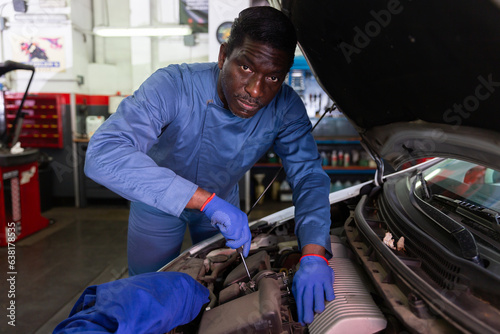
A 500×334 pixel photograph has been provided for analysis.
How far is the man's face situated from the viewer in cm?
110

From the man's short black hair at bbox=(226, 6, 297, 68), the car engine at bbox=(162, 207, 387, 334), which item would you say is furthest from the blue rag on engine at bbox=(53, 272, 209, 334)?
the man's short black hair at bbox=(226, 6, 297, 68)

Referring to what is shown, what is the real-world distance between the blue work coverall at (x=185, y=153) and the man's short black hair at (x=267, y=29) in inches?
10.6

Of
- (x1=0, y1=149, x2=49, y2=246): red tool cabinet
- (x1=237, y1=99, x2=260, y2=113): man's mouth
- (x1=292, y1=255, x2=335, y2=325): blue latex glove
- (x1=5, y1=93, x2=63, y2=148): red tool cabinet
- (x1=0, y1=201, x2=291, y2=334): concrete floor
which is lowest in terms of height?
(x1=0, y1=201, x2=291, y2=334): concrete floor

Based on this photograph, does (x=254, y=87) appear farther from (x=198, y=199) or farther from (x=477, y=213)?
(x=477, y=213)

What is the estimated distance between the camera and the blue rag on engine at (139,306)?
736mm

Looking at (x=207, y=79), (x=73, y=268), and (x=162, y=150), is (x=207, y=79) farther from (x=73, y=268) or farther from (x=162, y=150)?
(x=73, y=268)

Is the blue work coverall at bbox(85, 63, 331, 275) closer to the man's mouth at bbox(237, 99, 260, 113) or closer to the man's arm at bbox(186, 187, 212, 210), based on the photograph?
the man's arm at bbox(186, 187, 212, 210)

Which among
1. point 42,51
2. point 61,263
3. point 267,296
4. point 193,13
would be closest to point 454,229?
point 267,296

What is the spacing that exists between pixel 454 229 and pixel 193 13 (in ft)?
17.2

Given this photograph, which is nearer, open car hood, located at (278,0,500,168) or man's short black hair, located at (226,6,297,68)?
open car hood, located at (278,0,500,168)

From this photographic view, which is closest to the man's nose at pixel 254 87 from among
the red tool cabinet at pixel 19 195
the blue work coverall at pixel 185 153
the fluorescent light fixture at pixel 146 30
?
the blue work coverall at pixel 185 153

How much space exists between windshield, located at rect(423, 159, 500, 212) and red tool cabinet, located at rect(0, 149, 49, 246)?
3432mm

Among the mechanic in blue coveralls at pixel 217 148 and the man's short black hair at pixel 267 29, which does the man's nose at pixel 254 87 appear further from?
the man's short black hair at pixel 267 29

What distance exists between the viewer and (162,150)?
1437 mm
